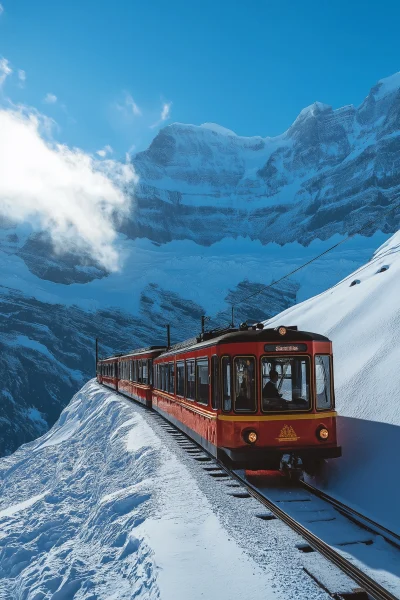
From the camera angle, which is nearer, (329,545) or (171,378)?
(329,545)

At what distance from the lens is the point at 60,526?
11.3 meters

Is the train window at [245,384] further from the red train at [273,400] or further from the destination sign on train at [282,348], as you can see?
the destination sign on train at [282,348]

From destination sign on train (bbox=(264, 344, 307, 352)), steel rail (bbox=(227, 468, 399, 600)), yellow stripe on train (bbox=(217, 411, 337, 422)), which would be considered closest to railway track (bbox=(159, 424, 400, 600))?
steel rail (bbox=(227, 468, 399, 600))

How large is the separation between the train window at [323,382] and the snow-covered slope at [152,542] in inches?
94.9

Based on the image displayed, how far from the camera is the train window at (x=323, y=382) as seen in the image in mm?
10031

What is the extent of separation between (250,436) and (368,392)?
4.32m

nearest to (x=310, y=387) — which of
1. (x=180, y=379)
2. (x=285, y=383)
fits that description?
(x=285, y=383)

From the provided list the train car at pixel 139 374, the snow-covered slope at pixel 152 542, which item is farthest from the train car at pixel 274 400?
the train car at pixel 139 374

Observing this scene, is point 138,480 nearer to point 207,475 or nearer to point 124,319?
point 207,475

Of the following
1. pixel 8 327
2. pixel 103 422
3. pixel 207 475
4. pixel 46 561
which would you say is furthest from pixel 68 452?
pixel 8 327

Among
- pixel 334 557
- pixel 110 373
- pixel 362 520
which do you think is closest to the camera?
pixel 334 557

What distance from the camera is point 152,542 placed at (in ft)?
22.5

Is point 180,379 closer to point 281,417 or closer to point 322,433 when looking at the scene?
point 281,417

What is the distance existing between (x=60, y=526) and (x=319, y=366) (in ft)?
21.4
